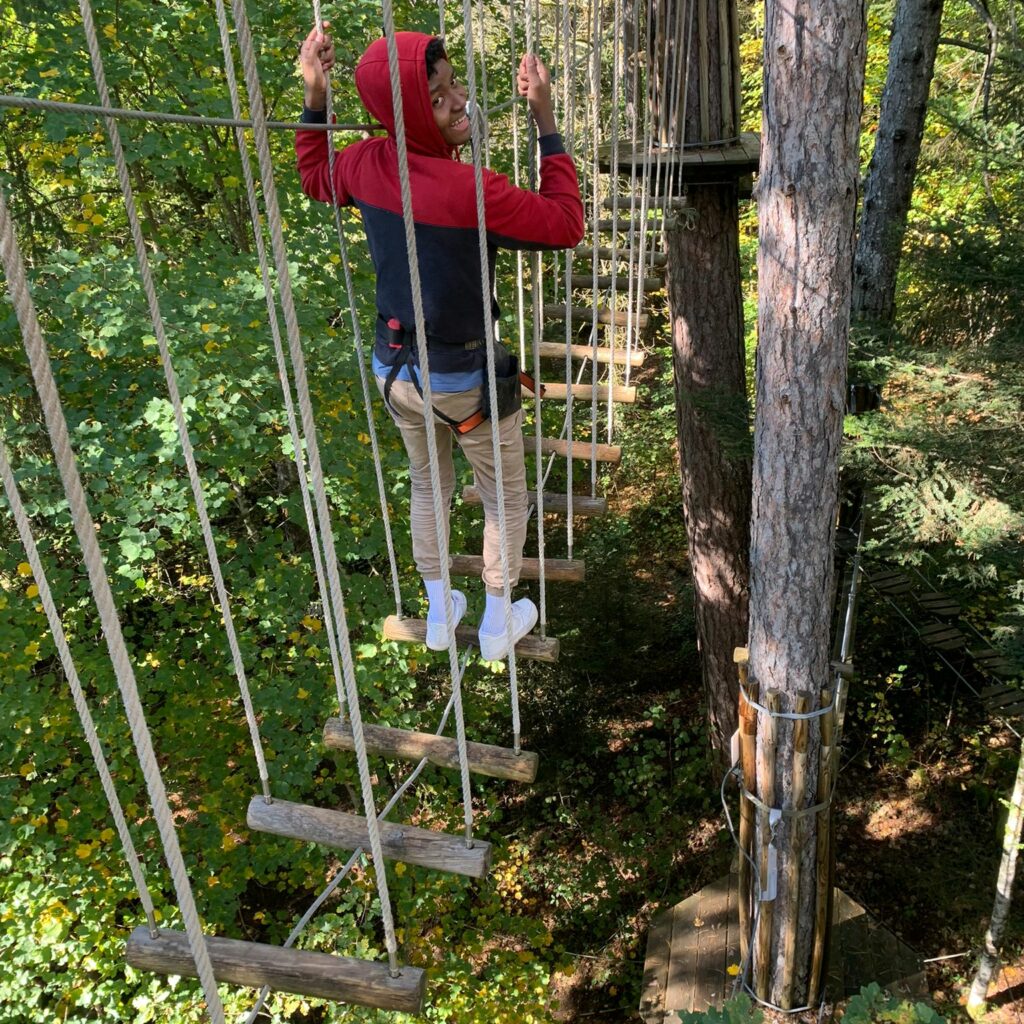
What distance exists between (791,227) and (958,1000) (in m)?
4.26

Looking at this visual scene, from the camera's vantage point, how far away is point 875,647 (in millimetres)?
5992

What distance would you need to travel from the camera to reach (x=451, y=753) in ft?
6.24

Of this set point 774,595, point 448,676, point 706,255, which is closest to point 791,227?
point 774,595

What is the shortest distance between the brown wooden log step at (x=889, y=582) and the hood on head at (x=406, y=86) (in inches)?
177

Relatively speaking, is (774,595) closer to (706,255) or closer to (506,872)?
(706,255)

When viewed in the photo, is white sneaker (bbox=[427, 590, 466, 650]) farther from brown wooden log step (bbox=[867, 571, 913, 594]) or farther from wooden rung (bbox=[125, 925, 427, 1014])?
brown wooden log step (bbox=[867, 571, 913, 594])

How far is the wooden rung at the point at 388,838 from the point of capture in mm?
1612

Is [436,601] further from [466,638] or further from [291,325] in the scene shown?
[291,325]

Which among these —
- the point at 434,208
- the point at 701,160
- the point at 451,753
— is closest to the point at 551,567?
the point at 451,753

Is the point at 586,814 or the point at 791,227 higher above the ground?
the point at 791,227

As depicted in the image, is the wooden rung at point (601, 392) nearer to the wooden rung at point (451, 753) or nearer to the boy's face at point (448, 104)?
the boy's face at point (448, 104)

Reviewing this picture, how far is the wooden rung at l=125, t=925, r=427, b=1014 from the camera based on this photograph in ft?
4.33

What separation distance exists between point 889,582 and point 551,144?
431 cm

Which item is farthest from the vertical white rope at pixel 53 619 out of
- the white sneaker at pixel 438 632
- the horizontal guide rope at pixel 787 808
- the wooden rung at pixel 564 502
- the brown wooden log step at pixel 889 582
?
the brown wooden log step at pixel 889 582
